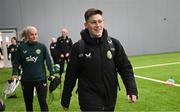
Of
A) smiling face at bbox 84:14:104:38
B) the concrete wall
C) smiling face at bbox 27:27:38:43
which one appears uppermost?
smiling face at bbox 84:14:104:38

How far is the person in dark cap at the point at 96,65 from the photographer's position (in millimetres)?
4203

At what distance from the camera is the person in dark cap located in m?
4.20

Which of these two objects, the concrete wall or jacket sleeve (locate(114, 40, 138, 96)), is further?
the concrete wall

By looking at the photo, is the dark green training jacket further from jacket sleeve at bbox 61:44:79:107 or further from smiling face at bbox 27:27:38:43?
jacket sleeve at bbox 61:44:79:107

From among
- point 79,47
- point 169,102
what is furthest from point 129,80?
point 169,102

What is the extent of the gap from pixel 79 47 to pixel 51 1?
24222mm

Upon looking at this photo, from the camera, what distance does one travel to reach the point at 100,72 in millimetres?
4219

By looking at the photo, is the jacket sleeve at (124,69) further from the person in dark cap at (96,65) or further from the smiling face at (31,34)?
the smiling face at (31,34)

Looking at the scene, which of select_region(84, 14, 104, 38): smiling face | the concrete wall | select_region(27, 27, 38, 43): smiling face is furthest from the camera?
the concrete wall

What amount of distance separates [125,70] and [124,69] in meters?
0.02

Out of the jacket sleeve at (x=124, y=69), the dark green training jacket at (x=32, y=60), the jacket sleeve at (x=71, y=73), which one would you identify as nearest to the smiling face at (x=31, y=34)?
the dark green training jacket at (x=32, y=60)

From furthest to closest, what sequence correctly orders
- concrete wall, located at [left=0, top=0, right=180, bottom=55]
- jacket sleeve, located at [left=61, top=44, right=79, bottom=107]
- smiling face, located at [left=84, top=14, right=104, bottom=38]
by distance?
concrete wall, located at [left=0, top=0, right=180, bottom=55] → jacket sleeve, located at [left=61, top=44, right=79, bottom=107] → smiling face, located at [left=84, top=14, right=104, bottom=38]

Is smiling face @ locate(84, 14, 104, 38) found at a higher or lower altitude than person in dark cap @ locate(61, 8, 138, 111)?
higher

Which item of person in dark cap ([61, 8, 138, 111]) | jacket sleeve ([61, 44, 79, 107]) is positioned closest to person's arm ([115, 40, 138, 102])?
person in dark cap ([61, 8, 138, 111])
